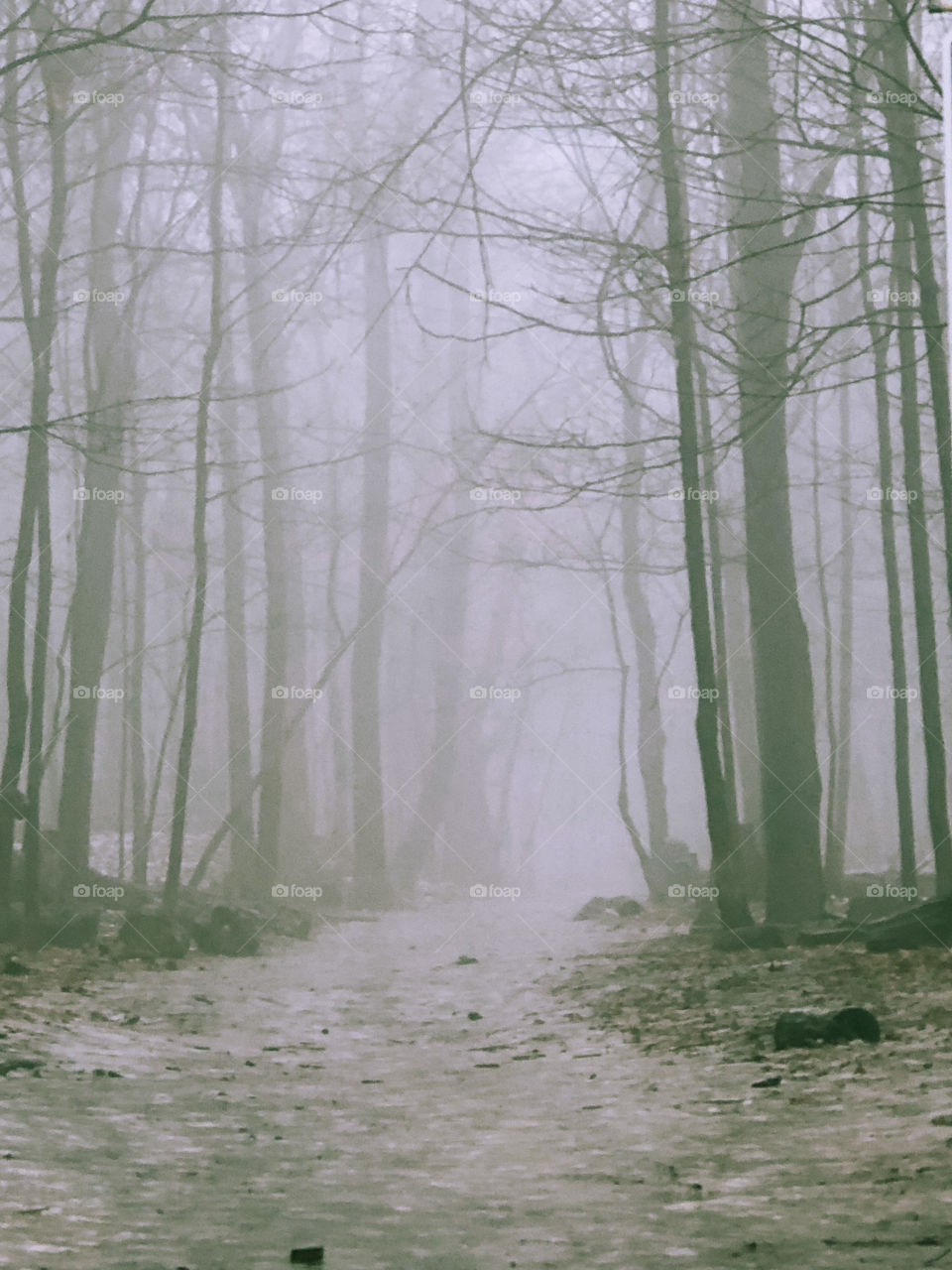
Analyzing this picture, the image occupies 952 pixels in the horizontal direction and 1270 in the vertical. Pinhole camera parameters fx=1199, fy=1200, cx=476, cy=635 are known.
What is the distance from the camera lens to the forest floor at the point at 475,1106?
2650 mm

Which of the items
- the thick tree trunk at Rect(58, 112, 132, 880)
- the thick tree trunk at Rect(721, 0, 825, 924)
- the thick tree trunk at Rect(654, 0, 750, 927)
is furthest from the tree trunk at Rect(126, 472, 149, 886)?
the thick tree trunk at Rect(721, 0, 825, 924)

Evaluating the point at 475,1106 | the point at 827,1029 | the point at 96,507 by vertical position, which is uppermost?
the point at 96,507

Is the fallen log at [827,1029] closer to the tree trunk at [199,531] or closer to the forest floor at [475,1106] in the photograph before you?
the forest floor at [475,1106]

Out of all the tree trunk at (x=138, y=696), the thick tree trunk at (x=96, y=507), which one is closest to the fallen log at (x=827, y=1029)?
the tree trunk at (x=138, y=696)

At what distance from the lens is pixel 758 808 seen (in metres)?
3.84

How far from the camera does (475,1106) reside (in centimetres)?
320

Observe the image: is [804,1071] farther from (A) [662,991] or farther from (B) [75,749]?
(B) [75,749]

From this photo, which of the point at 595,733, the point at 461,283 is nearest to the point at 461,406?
the point at 461,283

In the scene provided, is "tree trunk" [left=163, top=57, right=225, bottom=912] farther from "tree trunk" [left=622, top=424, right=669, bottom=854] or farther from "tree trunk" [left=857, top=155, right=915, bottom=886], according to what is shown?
"tree trunk" [left=857, top=155, right=915, bottom=886]

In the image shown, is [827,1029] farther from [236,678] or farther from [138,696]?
[138,696]

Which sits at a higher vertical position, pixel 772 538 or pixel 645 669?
pixel 772 538

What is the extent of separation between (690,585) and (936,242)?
4.80ft

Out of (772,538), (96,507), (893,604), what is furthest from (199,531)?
(893,604)

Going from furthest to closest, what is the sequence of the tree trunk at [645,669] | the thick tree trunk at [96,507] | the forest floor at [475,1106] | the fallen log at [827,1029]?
the thick tree trunk at [96,507], the tree trunk at [645,669], the fallen log at [827,1029], the forest floor at [475,1106]
